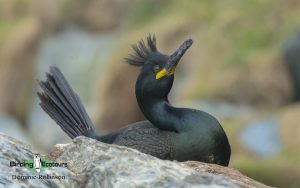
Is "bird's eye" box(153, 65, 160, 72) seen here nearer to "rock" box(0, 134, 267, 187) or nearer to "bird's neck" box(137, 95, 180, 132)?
"bird's neck" box(137, 95, 180, 132)

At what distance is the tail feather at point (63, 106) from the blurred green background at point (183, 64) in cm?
576

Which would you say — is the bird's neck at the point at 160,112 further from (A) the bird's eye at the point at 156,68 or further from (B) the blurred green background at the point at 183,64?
(B) the blurred green background at the point at 183,64

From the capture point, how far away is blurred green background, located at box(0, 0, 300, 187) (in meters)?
16.0

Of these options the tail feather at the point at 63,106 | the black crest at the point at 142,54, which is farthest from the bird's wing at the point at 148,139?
the tail feather at the point at 63,106

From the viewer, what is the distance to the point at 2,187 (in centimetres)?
456

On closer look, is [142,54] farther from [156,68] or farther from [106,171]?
[106,171]

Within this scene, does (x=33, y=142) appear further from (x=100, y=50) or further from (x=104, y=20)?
(x=104, y=20)

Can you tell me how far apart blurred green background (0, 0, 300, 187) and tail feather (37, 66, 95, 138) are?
576 cm

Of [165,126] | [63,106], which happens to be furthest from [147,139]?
[63,106]

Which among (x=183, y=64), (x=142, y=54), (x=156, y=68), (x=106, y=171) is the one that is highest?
(x=183, y=64)

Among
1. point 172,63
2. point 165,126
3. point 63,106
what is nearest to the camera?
point 165,126

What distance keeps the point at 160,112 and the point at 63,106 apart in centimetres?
149

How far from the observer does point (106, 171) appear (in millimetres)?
4840

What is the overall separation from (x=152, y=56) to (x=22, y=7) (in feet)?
74.0
